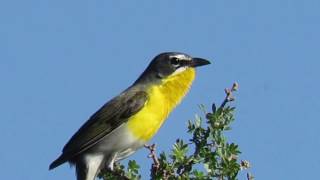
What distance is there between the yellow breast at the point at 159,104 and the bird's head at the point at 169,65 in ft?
0.27

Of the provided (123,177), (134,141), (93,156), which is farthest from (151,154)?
(93,156)

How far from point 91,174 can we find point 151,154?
1246 mm

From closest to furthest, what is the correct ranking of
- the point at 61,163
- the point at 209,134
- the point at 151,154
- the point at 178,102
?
the point at 209,134
the point at 151,154
the point at 61,163
the point at 178,102

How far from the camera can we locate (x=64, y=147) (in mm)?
Result: 7078

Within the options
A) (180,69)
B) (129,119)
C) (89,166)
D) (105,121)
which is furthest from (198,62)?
(89,166)

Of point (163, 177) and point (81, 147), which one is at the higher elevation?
point (81, 147)

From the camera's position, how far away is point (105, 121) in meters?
7.33

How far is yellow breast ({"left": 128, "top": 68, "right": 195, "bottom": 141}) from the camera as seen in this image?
6777 millimetres

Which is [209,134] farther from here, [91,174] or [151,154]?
[91,174]

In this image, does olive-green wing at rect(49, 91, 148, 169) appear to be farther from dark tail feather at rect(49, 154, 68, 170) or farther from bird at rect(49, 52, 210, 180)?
dark tail feather at rect(49, 154, 68, 170)

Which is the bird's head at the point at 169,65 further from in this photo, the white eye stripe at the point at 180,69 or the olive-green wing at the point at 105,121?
the olive-green wing at the point at 105,121

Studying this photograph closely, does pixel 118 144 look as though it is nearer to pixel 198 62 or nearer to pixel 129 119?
pixel 129 119

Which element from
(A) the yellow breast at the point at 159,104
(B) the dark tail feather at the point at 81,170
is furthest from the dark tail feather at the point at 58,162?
(A) the yellow breast at the point at 159,104

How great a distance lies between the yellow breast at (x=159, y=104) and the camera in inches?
267
